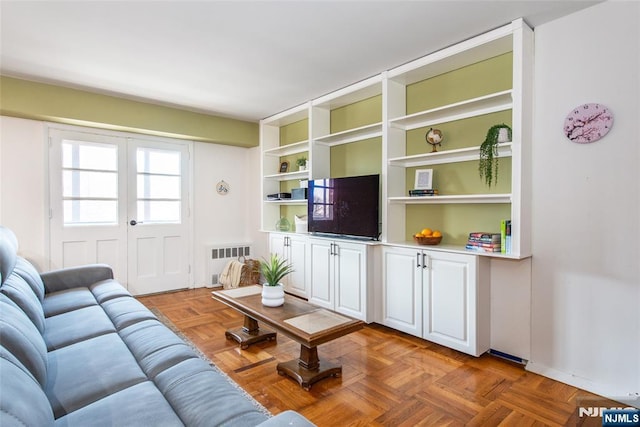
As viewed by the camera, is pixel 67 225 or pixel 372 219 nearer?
pixel 372 219

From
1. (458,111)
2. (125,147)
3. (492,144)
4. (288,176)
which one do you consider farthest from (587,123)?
(125,147)

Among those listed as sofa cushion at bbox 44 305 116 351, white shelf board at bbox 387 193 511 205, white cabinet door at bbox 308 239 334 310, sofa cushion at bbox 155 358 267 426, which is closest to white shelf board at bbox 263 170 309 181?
white cabinet door at bbox 308 239 334 310

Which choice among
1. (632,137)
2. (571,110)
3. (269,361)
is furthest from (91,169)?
(632,137)

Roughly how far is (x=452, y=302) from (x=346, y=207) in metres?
1.43

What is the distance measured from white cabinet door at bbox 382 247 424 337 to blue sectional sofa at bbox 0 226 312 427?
188 centimetres

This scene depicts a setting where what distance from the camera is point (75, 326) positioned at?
2.04 meters

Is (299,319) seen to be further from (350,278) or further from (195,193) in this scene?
(195,193)

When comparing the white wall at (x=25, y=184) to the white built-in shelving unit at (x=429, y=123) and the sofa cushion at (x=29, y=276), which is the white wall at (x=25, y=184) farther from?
the white built-in shelving unit at (x=429, y=123)

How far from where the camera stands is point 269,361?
2592 millimetres

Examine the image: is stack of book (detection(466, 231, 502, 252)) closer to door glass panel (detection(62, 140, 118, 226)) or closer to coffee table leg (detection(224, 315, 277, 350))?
coffee table leg (detection(224, 315, 277, 350))

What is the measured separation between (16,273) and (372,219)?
2.75 m

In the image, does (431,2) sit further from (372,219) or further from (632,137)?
(372,219)

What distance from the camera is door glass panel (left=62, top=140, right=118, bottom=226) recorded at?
3.99m

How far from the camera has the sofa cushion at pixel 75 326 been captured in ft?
6.12
